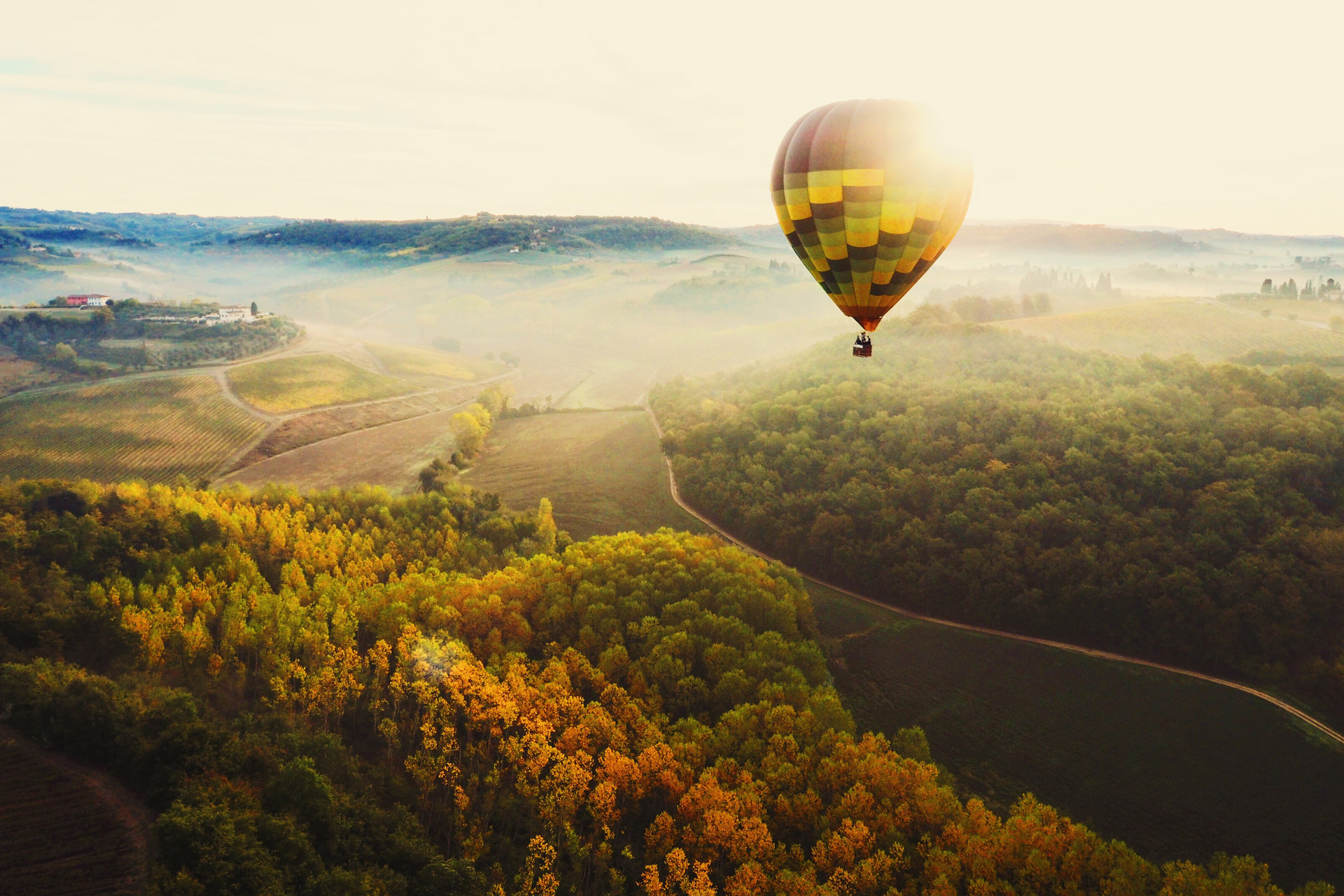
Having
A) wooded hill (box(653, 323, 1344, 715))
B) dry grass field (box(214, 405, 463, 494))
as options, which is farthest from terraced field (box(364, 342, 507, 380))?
wooded hill (box(653, 323, 1344, 715))

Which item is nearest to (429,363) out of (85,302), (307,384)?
(307,384)

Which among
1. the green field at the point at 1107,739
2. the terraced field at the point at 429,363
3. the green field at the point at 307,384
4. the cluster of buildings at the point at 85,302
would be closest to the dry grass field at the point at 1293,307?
the green field at the point at 1107,739

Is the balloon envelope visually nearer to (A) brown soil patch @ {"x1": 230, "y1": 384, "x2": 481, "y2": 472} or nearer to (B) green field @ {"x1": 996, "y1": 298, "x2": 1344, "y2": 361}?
(B) green field @ {"x1": 996, "y1": 298, "x2": 1344, "y2": 361}

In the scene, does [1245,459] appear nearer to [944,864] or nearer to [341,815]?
[944,864]

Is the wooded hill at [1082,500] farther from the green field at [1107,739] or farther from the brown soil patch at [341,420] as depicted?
the brown soil patch at [341,420]

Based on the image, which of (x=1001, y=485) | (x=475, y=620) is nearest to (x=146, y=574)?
(x=475, y=620)

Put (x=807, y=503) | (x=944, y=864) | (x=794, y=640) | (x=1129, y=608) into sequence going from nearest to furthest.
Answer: (x=944, y=864) → (x=794, y=640) → (x=1129, y=608) → (x=807, y=503)

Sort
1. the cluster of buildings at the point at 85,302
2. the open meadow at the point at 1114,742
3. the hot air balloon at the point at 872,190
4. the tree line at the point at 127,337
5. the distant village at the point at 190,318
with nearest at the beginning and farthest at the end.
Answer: the hot air balloon at the point at 872,190
the open meadow at the point at 1114,742
the tree line at the point at 127,337
the distant village at the point at 190,318
the cluster of buildings at the point at 85,302
